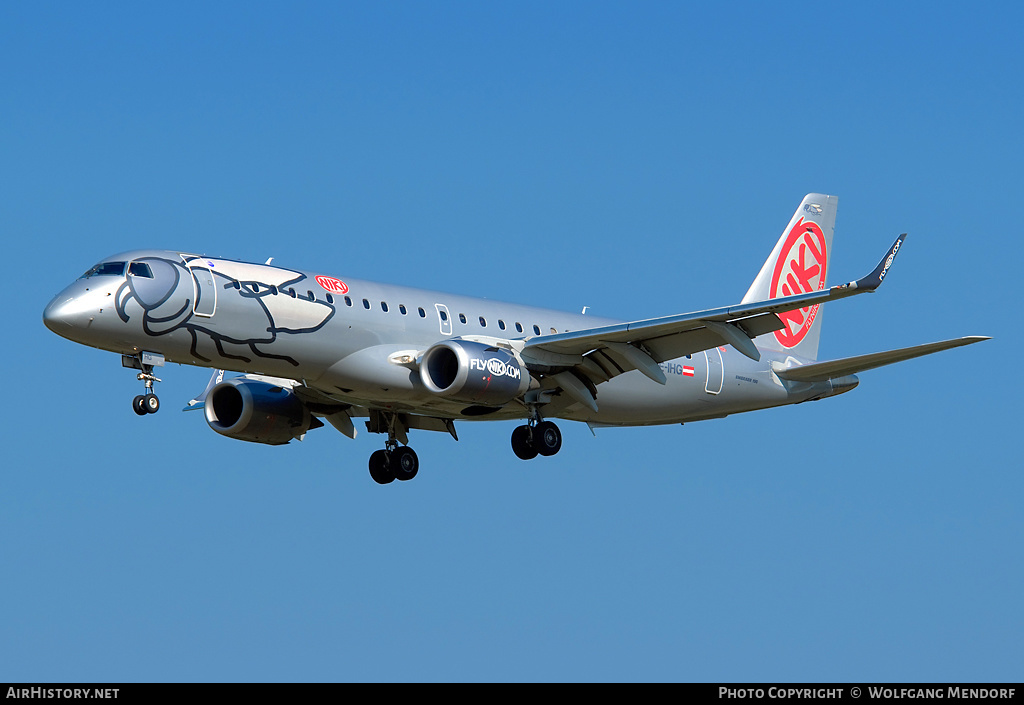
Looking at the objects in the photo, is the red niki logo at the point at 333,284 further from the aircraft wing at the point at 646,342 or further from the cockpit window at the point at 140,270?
the aircraft wing at the point at 646,342

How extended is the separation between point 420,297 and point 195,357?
6.18m

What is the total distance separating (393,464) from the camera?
136ft

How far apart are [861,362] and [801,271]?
9.26 m

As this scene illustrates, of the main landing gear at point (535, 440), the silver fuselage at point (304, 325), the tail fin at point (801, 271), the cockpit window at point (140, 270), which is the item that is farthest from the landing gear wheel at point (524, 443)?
the cockpit window at point (140, 270)

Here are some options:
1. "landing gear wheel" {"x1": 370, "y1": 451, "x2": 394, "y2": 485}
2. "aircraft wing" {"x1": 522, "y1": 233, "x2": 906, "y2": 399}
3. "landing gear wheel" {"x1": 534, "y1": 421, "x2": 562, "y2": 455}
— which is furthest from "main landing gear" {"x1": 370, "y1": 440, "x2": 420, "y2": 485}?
"aircraft wing" {"x1": 522, "y1": 233, "x2": 906, "y2": 399}

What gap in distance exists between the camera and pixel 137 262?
A: 33625mm

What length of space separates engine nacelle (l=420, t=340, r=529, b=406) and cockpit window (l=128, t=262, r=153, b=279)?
22.6 feet

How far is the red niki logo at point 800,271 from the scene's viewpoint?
46.3m

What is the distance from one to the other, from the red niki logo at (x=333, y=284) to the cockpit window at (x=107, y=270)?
4.68 metres

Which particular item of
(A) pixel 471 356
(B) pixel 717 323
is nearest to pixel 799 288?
(B) pixel 717 323

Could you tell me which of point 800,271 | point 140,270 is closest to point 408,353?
point 140,270
